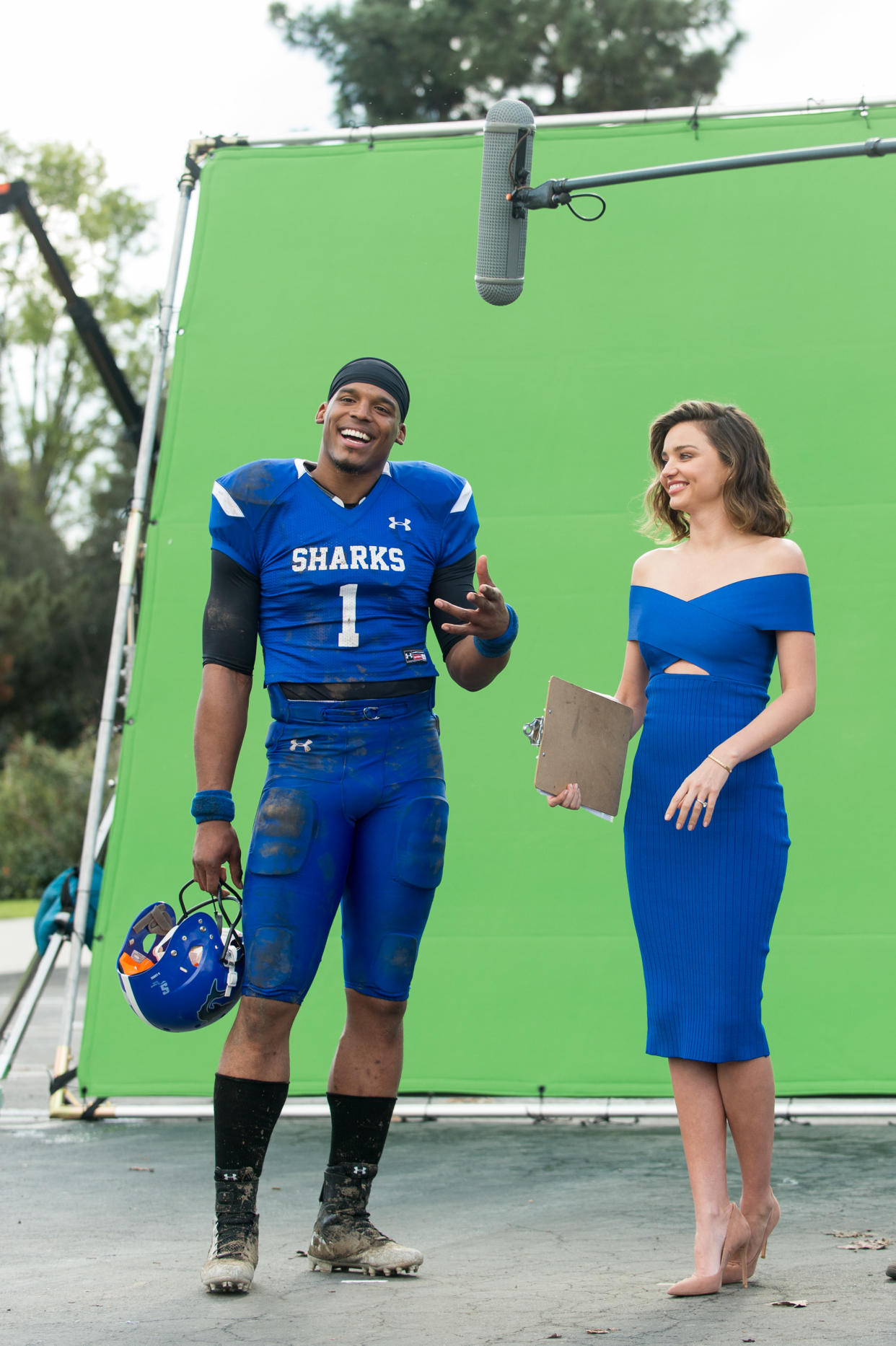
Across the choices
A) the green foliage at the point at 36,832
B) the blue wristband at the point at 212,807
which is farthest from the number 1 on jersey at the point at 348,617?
the green foliage at the point at 36,832

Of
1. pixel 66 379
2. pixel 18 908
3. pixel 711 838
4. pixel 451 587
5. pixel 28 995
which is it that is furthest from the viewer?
pixel 66 379

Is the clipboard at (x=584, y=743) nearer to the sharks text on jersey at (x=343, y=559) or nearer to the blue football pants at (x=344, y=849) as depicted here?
the blue football pants at (x=344, y=849)

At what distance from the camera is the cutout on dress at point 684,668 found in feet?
10.00

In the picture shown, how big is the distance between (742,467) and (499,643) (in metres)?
0.66

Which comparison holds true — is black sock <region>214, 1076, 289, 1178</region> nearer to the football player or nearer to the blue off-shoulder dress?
the football player

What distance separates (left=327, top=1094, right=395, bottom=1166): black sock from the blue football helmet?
344 millimetres

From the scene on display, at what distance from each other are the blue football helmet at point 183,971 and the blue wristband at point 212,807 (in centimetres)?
20

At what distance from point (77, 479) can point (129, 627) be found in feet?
101

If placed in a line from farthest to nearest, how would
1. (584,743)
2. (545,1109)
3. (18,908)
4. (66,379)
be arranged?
(66,379) → (18,908) → (545,1109) → (584,743)

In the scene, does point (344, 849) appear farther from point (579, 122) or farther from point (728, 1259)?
point (579, 122)

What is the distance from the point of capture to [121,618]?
4.86 meters

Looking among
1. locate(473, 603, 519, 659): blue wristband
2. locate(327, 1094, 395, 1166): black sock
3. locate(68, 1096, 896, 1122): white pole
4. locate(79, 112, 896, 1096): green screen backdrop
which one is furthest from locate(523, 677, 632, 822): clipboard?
locate(68, 1096, 896, 1122): white pole

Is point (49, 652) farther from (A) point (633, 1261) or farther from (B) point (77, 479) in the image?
(A) point (633, 1261)

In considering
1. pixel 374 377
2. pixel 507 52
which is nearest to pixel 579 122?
pixel 374 377
